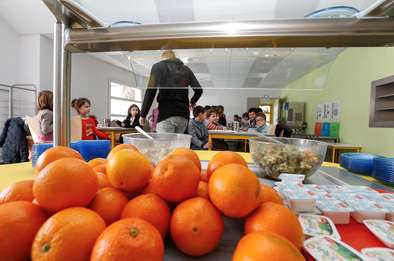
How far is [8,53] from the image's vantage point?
4.39m

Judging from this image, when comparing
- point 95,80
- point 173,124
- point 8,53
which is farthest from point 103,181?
point 95,80

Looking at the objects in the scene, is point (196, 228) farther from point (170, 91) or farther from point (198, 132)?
point (198, 132)

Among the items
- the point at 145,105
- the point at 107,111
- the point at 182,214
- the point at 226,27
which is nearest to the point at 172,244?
the point at 182,214

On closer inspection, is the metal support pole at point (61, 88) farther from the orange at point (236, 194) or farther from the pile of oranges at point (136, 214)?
the orange at point (236, 194)

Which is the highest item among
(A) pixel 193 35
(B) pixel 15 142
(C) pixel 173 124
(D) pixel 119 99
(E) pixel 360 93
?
(D) pixel 119 99

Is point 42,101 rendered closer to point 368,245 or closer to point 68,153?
point 68,153

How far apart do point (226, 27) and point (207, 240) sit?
52cm

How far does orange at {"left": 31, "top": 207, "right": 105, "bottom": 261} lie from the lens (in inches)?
10.5

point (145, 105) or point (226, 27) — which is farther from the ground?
point (226, 27)

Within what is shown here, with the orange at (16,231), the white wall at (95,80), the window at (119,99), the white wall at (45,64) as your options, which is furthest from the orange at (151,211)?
the window at (119,99)

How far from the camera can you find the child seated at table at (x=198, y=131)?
9.83 ft

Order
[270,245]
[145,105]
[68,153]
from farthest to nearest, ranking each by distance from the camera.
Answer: [145,105], [68,153], [270,245]

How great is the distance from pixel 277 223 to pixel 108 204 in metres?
0.25

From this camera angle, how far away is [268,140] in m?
0.87
